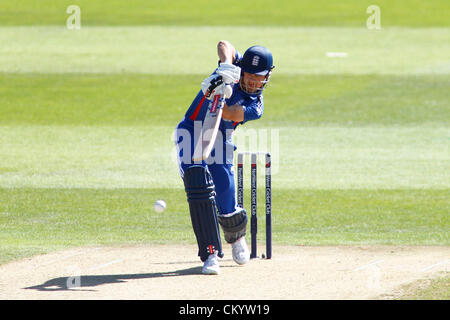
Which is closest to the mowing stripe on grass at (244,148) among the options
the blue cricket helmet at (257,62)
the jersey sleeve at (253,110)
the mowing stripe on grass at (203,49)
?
the jersey sleeve at (253,110)

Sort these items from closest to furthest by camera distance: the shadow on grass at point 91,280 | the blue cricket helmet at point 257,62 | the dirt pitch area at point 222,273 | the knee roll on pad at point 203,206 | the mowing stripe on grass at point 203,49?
the dirt pitch area at point 222,273 → the shadow on grass at point 91,280 → the knee roll on pad at point 203,206 → the blue cricket helmet at point 257,62 → the mowing stripe on grass at point 203,49

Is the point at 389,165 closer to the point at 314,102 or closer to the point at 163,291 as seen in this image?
the point at 314,102

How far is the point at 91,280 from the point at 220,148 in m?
1.46

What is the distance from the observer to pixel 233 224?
6934 millimetres

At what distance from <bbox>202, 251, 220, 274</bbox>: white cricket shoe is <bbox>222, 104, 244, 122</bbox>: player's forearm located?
1.10 metres

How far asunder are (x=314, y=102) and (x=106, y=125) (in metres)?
4.78

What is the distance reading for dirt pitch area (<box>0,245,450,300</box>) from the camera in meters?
5.89

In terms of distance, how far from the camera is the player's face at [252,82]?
270 inches

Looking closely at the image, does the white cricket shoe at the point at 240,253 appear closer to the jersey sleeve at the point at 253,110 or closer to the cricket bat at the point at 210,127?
the cricket bat at the point at 210,127

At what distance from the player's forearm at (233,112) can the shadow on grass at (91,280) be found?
125 cm

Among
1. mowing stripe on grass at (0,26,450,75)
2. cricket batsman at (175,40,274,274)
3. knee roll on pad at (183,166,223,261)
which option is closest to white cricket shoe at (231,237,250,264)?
cricket batsman at (175,40,274,274)

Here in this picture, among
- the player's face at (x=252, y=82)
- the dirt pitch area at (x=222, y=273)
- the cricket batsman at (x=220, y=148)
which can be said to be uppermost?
the player's face at (x=252, y=82)

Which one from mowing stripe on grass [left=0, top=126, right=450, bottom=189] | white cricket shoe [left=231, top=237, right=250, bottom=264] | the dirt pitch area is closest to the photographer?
the dirt pitch area

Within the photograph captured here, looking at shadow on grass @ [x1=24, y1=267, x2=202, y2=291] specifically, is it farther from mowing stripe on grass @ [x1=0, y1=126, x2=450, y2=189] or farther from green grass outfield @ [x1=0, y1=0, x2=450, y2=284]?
mowing stripe on grass @ [x1=0, y1=126, x2=450, y2=189]
